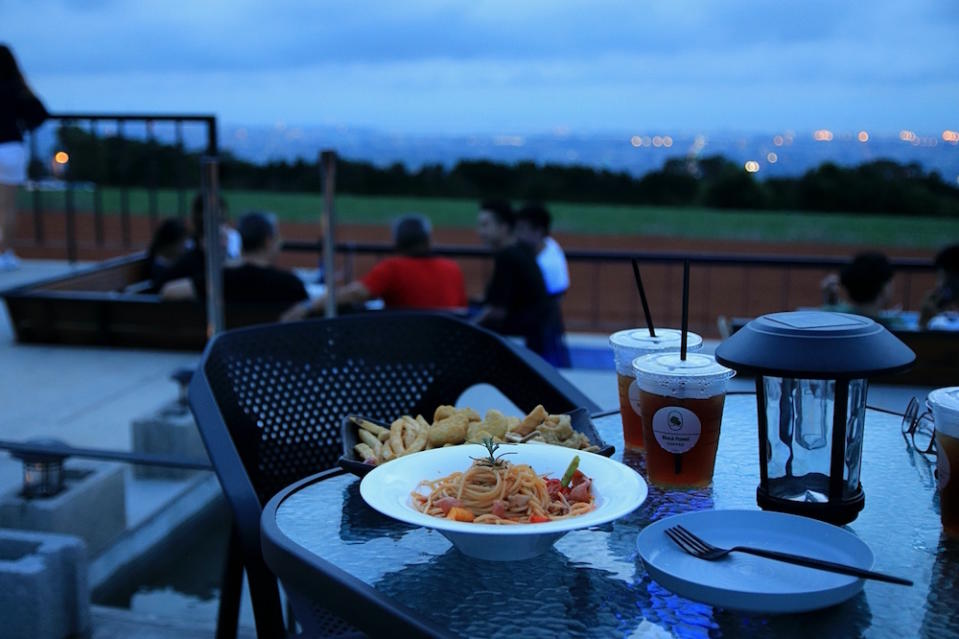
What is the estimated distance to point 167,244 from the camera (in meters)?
7.08

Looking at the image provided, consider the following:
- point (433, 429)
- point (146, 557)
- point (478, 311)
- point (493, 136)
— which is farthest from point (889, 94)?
point (493, 136)

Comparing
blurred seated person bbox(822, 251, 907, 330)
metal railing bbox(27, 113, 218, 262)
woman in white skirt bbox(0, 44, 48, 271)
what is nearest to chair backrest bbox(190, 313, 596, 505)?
blurred seated person bbox(822, 251, 907, 330)

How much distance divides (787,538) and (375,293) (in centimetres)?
397

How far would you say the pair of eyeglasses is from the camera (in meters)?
1.69

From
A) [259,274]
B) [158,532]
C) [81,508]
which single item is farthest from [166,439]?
[259,274]

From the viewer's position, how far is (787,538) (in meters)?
1.25

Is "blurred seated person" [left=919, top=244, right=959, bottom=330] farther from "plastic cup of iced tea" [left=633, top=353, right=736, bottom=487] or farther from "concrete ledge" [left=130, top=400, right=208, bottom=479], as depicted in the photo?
"plastic cup of iced tea" [left=633, top=353, right=736, bottom=487]

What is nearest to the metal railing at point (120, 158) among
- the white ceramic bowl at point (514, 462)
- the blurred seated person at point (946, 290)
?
the blurred seated person at point (946, 290)

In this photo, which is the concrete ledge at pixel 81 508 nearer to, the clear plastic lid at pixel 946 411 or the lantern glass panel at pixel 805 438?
the lantern glass panel at pixel 805 438

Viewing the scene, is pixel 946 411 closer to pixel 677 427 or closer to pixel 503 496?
pixel 677 427

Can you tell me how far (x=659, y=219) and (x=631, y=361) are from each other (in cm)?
3638

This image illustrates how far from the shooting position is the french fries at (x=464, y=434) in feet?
5.13

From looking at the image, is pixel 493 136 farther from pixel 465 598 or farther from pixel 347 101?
pixel 465 598

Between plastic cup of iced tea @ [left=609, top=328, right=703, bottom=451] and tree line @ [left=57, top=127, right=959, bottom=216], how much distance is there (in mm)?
18787
